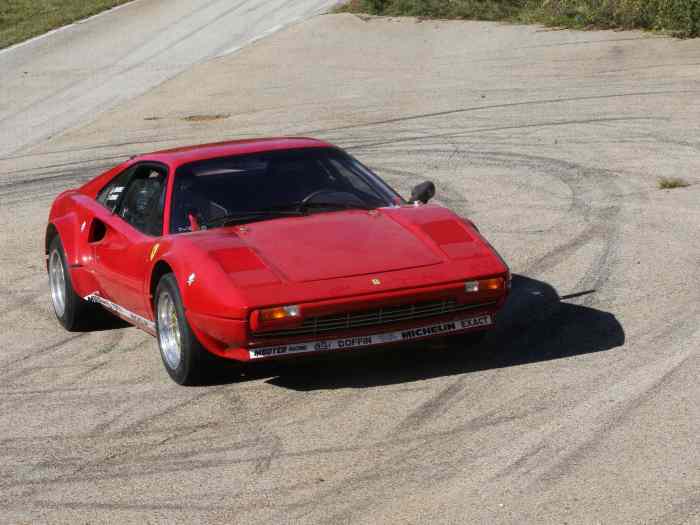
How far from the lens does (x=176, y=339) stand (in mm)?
7691

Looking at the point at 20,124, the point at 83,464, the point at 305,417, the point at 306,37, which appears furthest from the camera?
the point at 306,37

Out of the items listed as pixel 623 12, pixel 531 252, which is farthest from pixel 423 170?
pixel 623 12

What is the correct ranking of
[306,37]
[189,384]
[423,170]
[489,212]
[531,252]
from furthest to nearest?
[306,37], [423,170], [489,212], [531,252], [189,384]

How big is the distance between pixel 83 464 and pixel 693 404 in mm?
3052

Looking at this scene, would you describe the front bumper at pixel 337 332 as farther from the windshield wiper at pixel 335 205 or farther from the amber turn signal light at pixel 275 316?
the windshield wiper at pixel 335 205

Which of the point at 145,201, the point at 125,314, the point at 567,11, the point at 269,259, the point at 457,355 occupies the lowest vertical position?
the point at 567,11

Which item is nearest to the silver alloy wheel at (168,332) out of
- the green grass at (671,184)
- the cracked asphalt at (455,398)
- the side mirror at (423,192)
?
the cracked asphalt at (455,398)

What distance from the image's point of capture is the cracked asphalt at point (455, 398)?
18.5ft

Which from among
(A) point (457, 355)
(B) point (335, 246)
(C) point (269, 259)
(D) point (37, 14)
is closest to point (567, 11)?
(D) point (37, 14)

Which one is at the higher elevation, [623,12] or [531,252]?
[531,252]

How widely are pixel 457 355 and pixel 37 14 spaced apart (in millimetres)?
32675

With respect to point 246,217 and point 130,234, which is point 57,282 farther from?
point 246,217

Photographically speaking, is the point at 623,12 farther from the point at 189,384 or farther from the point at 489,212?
the point at 189,384

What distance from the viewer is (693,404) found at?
6.62 meters
